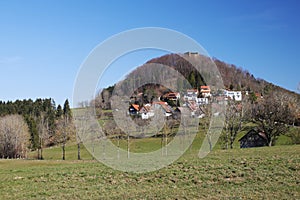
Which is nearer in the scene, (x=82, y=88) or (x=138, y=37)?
(x=82, y=88)

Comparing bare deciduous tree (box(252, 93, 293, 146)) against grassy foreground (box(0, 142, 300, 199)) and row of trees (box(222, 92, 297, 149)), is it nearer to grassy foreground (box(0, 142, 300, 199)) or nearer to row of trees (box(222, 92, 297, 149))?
row of trees (box(222, 92, 297, 149))

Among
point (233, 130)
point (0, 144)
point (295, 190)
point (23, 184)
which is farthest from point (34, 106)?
point (295, 190)

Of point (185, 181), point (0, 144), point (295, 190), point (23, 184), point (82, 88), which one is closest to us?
point (82, 88)

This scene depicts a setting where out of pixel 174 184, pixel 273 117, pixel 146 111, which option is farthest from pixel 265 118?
pixel 174 184

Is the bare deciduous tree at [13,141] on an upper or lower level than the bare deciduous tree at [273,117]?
lower

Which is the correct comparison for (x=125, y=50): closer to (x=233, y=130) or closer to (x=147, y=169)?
(x=147, y=169)

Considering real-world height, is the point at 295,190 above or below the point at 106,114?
below

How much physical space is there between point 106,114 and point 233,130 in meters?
44.1

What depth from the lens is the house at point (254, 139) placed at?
192ft

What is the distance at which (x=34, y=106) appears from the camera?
11500 cm

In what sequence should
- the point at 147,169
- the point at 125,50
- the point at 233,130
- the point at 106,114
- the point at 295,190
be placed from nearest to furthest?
the point at 125,50
the point at 295,190
the point at 106,114
the point at 147,169
the point at 233,130

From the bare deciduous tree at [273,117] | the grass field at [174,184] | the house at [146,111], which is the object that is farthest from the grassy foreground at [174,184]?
the bare deciduous tree at [273,117]

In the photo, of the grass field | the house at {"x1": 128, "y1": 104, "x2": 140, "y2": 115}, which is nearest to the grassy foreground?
the grass field

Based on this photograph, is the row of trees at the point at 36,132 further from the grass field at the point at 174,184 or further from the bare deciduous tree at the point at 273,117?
the grass field at the point at 174,184
